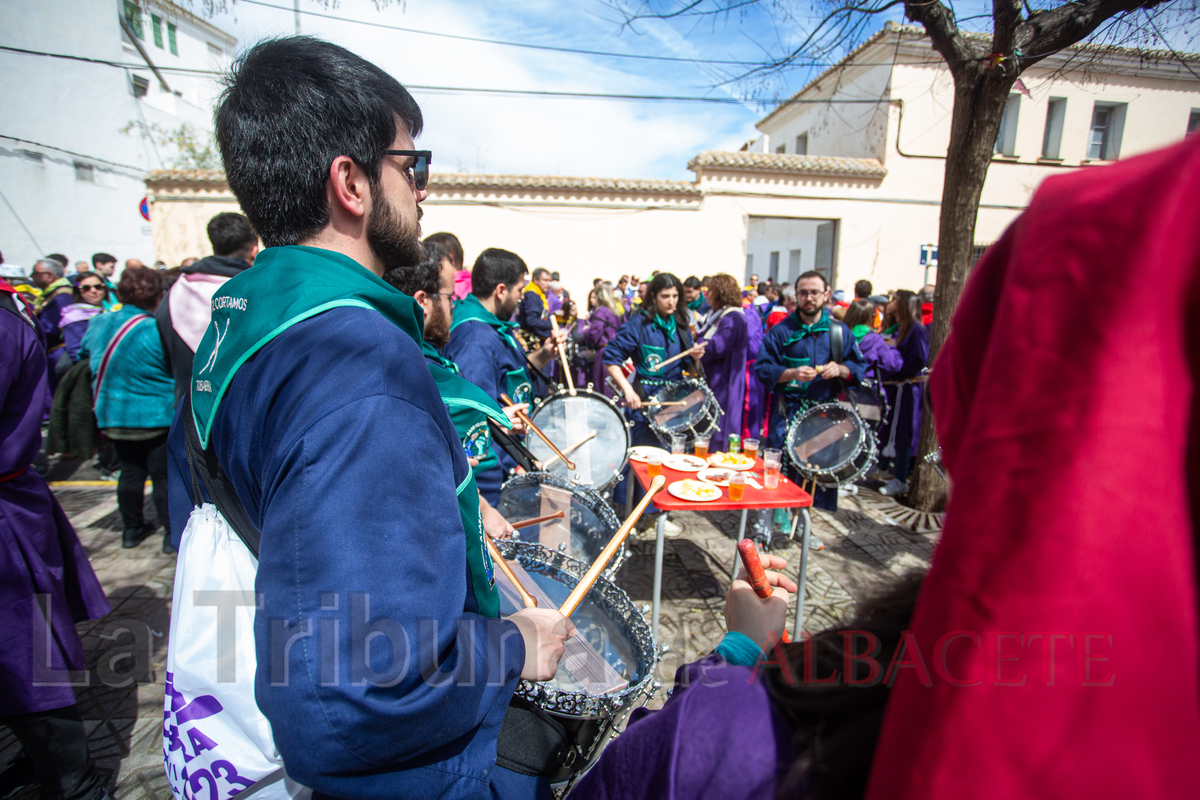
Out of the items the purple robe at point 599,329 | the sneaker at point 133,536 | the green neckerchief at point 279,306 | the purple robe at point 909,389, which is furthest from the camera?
the purple robe at point 599,329

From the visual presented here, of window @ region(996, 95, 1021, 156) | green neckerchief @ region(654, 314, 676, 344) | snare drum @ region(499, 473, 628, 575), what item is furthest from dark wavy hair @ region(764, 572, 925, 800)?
window @ region(996, 95, 1021, 156)

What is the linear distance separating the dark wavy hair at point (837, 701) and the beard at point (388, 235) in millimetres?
1059

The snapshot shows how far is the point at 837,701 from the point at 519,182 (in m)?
15.8

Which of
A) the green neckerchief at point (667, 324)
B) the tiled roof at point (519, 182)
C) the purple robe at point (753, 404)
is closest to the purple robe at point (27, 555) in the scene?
the green neckerchief at point (667, 324)

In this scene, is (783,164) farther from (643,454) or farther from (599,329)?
(643,454)

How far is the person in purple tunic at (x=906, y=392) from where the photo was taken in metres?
6.43

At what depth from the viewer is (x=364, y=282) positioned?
102 cm

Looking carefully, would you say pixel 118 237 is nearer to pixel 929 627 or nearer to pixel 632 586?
pixel 632 586

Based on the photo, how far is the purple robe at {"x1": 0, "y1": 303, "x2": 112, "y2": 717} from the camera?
2.07 m

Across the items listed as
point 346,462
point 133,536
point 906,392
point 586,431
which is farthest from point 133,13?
point 906,392

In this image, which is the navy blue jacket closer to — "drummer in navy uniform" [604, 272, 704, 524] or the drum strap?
the drum strap

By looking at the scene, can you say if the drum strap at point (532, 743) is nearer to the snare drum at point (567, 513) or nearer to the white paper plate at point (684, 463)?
the snare drum at point (567, 513)

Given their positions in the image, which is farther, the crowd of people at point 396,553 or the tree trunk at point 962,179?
the tree trunk at point 962,179

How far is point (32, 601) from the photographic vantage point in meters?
2.19
